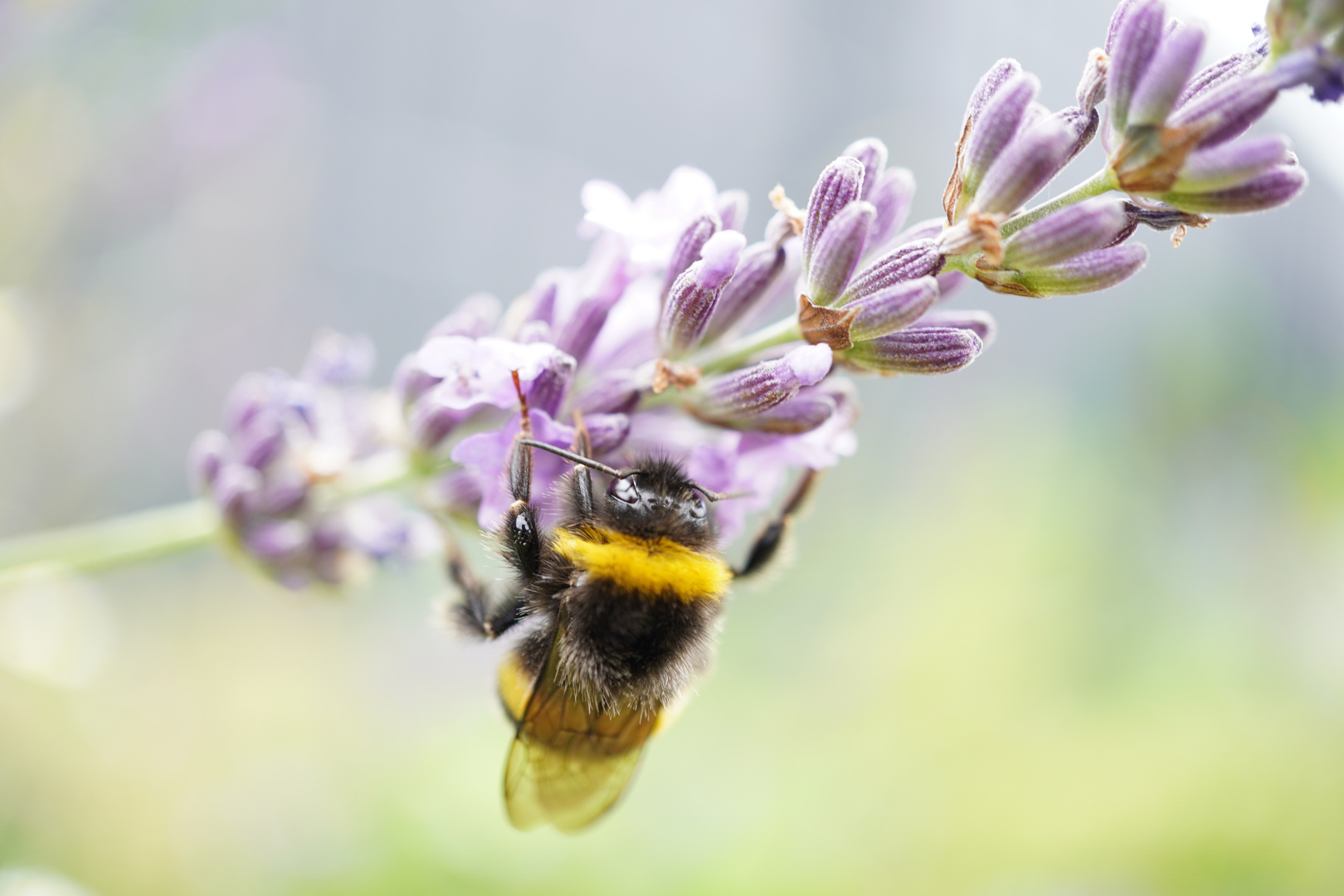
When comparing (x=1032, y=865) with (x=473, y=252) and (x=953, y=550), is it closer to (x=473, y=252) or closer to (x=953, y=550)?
(x=953, y=550)

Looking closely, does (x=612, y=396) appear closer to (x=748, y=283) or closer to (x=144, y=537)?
(x=748, y=283)

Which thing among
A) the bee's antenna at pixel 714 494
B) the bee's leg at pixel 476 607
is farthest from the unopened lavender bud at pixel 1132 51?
the bee's leg at pixel 476 607

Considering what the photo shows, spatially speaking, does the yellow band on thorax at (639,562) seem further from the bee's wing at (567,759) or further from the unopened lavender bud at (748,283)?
the unopened lavender bud at (748,283)

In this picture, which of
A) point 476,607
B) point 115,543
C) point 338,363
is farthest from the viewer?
point 338,363

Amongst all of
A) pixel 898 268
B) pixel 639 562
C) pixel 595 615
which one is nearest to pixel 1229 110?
pixel 898 268

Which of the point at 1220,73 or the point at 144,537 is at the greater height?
the point at 1220,73

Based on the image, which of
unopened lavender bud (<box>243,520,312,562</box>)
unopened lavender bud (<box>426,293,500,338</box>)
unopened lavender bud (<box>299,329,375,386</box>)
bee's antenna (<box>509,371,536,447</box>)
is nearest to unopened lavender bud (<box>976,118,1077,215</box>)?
bee's antenna (<box>509,371,536,447</box>)

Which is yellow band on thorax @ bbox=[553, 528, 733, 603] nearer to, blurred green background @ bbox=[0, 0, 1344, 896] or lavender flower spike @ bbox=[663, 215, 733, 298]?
lavender flower spike @ bbox=[663, 215, 733, 298]
